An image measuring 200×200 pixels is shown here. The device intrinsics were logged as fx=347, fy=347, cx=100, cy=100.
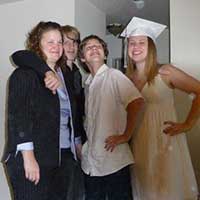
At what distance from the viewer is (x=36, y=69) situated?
115 cm

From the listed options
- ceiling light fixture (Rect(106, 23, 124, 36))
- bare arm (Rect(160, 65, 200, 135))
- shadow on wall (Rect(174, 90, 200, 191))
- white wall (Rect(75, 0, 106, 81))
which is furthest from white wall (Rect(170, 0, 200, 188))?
ceiling light fixture (Rect(106, 23, 124, 36))

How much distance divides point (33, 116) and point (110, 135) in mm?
317

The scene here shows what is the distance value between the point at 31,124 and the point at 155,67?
541 millimetres

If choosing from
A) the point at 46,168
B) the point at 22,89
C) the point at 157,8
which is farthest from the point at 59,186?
the point at 157,8

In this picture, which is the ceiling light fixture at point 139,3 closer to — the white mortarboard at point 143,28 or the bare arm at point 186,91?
the white mortarboard at point 143,28

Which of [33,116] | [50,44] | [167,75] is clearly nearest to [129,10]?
[167,75]

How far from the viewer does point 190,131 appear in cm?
128

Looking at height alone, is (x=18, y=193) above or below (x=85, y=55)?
below

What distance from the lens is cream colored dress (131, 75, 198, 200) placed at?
1.28 meters

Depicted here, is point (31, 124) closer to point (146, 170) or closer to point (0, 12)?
point (146, 170)

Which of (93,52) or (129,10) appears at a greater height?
(129,10)

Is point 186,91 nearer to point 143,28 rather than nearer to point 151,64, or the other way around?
point 151,64

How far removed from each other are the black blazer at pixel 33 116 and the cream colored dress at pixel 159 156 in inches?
13.6

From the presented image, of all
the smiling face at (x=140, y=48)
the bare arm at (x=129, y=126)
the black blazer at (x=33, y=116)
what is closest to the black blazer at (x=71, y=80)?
the black blazer at (x=33, y=116)
